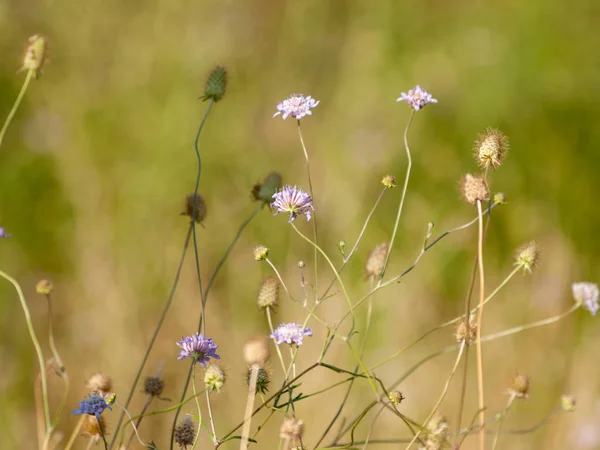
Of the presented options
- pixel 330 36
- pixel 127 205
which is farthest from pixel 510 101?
pixel 127 205

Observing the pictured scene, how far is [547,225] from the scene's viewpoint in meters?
3.00

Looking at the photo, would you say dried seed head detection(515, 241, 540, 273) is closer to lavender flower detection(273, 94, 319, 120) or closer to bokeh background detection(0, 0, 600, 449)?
lavender flower detection(273, 94, 319, 120)

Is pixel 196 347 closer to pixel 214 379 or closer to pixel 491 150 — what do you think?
pixel 214 379

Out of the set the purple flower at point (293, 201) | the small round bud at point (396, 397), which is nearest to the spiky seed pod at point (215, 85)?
the purple flower at point (293, 201)

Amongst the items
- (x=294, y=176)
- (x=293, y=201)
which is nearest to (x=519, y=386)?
(x=293, y=201)

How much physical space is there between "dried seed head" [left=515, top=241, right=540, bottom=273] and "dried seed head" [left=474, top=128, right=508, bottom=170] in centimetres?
15

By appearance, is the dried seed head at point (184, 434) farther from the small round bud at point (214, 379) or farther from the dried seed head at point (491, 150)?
the dried seed head at point (491, 150)

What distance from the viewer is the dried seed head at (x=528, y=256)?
3.32 feet

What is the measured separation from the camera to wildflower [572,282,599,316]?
1061 millimetres

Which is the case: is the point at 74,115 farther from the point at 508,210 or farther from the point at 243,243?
the point at 508,210

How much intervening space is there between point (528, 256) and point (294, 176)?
214cm

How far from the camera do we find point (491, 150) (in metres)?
0.92

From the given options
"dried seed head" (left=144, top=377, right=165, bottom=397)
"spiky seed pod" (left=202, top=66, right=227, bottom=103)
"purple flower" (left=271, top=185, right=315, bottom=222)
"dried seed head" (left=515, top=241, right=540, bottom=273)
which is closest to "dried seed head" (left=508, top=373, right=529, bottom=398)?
"dried seed head" (left=515, top=241, right=540, bottom=273)

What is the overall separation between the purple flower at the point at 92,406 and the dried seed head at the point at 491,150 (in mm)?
531
